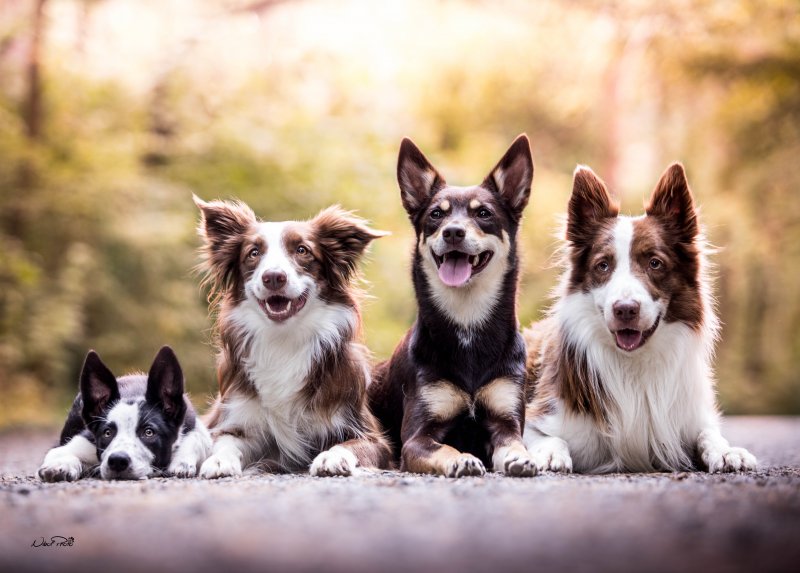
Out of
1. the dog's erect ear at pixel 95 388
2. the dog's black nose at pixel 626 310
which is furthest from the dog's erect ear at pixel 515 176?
the dog's erect ear at pixel 95 388

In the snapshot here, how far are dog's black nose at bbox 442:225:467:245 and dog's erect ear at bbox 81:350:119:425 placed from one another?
6.33 feet

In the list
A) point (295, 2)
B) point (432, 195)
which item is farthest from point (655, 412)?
point (295, 2)

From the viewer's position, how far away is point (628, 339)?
446cm

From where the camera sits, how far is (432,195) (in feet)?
16.6

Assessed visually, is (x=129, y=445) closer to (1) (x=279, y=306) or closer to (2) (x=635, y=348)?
(1) (x=279, y=306)

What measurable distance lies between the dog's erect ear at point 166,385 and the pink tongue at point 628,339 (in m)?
2.32

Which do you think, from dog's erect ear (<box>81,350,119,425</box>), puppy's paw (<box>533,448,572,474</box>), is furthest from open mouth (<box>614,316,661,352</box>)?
dog's erect ear (<box>81,350,119,425</box>)

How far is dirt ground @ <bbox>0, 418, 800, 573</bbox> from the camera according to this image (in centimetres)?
252

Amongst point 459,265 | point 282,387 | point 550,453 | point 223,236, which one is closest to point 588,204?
point 459,265

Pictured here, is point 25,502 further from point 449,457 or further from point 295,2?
point 295,2

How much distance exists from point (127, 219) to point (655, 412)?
7.69m

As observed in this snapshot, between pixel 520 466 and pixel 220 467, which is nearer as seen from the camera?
pixel 520 466

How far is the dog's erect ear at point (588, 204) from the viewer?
4.75 m

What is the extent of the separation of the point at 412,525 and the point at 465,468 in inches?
47.7
